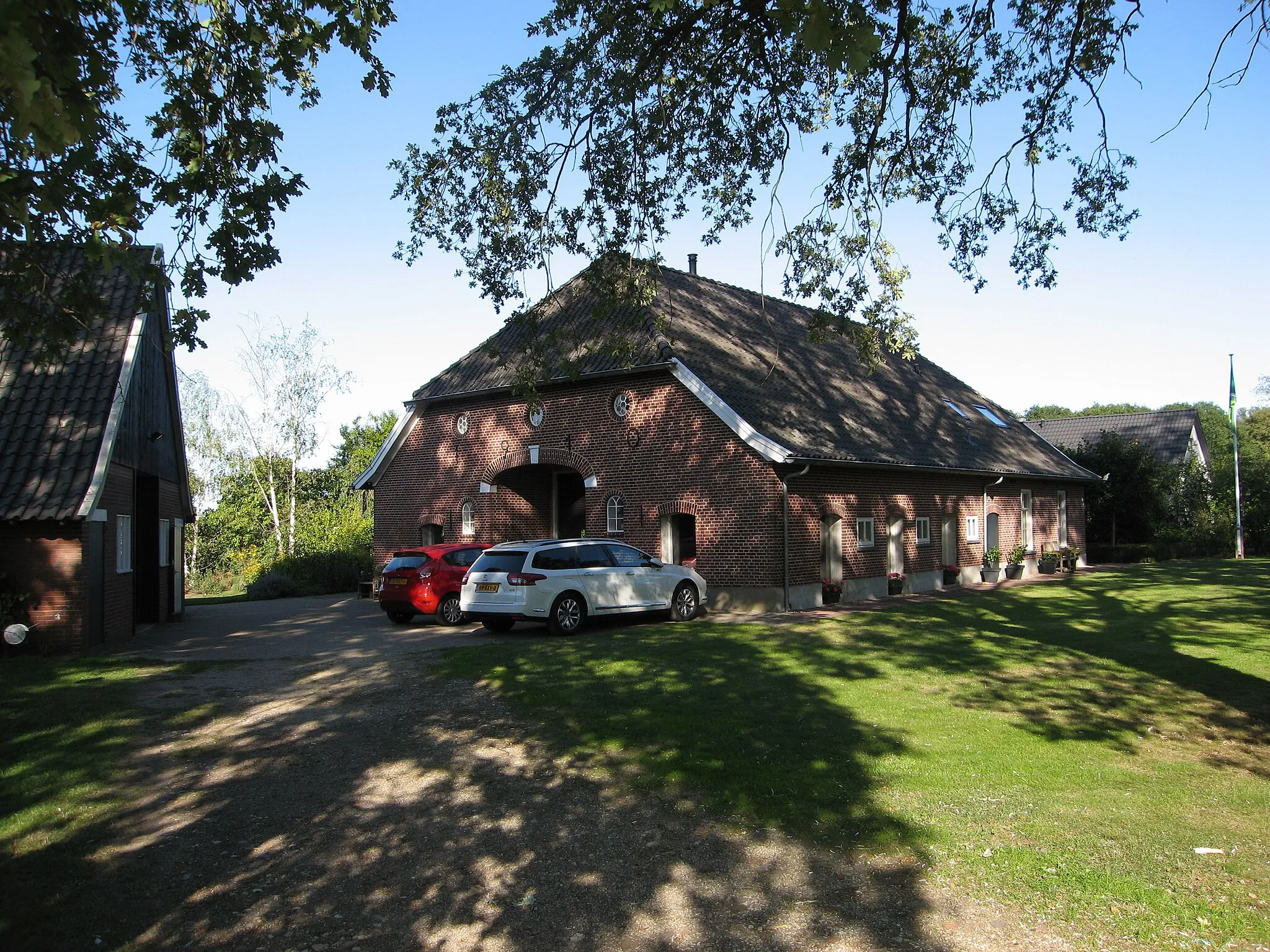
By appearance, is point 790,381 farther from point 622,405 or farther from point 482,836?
point 482,836

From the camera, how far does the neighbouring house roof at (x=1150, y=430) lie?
52.4 metres

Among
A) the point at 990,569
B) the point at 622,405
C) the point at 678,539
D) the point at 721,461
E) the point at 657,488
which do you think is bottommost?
the point at 990,569

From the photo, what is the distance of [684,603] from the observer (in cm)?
1811

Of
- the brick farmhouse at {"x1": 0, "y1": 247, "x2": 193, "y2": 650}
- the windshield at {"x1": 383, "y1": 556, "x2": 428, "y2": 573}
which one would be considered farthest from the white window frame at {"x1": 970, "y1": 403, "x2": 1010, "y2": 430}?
the brick farmhouse at {"x1": 0, "y1": 247, "x2": 193, "y2": 650}

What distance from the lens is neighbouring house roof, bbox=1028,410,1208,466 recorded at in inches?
2064

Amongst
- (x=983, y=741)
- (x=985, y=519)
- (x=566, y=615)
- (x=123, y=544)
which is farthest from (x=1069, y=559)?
(x=123, y=544)

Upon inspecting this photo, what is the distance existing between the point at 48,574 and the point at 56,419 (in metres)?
2.56

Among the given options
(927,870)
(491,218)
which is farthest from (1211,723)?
(491,218)

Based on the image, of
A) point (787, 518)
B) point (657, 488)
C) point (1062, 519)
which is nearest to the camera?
point (787, 518)

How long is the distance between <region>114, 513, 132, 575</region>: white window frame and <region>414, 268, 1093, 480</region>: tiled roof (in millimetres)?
7507

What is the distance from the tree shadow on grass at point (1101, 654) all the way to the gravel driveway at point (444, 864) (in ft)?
14.0

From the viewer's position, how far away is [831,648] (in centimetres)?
1400

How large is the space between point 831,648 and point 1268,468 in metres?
37.4

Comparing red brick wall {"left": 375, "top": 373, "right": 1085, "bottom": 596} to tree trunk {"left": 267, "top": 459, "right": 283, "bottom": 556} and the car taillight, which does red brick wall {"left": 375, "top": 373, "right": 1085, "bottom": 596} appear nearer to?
Result: the car taillight
